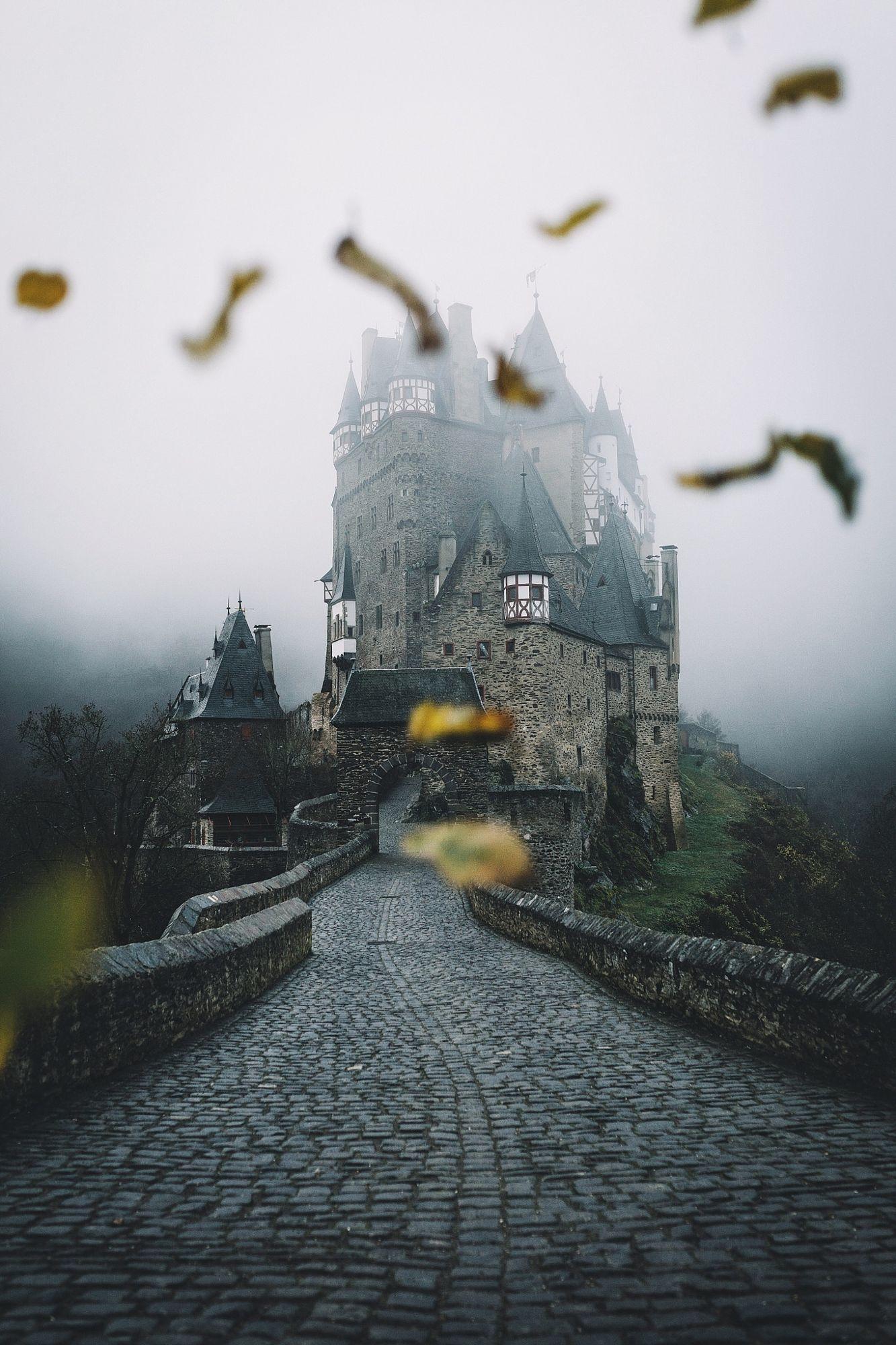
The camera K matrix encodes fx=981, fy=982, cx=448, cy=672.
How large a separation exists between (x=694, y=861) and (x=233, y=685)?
25620 mm

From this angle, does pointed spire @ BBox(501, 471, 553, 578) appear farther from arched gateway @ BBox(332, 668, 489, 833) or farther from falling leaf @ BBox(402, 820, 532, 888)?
arched gateway @ BBox(332, 668, 489, 833)

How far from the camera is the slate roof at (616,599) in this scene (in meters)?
50.3

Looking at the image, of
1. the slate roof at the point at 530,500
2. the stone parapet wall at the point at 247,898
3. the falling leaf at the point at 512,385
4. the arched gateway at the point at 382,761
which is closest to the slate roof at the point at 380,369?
the slate roof at the point at 530,500

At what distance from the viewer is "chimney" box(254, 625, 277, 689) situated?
2240 inches

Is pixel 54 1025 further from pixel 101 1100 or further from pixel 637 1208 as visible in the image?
pixel 637 1208

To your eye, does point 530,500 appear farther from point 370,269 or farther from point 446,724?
point 370,269

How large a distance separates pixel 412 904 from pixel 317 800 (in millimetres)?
15612

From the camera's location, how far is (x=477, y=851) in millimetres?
27688

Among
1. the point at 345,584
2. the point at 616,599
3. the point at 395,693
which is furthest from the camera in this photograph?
the point at 345,584

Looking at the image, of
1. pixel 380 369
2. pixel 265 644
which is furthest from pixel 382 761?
pixel 380 369

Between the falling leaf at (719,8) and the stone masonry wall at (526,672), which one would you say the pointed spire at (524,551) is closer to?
the stone masonry wall at (526,672)

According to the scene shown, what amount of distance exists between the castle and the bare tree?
7707mm

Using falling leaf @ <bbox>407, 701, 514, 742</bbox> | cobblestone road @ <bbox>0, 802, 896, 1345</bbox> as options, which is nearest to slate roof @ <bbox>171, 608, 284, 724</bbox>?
falling leaf @ <bbox>407, 701, 514, 742</bbox>

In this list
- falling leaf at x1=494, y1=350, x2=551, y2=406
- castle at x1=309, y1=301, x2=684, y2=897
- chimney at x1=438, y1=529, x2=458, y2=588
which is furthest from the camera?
chimney at x1=438, y1=529, x2=458, y2=588
